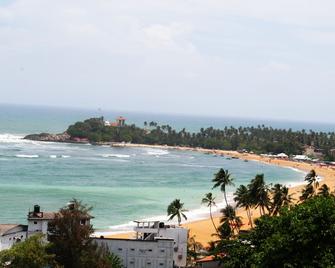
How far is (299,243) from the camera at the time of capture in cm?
2778

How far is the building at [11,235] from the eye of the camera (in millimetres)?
41531

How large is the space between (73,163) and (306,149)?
78949 millimetres

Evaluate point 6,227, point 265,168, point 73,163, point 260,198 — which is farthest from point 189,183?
point 6,227

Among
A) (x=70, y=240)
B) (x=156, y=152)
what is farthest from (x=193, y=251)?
(x=156, y=152)

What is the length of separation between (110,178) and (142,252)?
229 ft

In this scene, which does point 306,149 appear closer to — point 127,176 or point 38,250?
point 127,176

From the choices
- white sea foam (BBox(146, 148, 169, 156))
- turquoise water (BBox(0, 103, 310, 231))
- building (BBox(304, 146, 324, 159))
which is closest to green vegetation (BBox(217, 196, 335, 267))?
turquoise water (BBox(0, 103, 310, 231))

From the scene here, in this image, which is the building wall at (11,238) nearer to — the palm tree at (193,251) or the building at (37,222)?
the building at (37,222)

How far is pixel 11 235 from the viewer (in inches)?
1668

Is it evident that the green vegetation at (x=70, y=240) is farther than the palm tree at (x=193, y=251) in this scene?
No

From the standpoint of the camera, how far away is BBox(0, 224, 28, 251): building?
136ft

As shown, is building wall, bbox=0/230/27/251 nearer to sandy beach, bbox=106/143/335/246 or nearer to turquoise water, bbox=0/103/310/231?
sandy beach, bbox=106/143/335/246

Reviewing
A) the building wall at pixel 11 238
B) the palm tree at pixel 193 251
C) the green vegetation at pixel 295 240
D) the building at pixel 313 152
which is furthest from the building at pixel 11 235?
the building at pixel 313 152

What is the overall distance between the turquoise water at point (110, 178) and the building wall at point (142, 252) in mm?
24397
